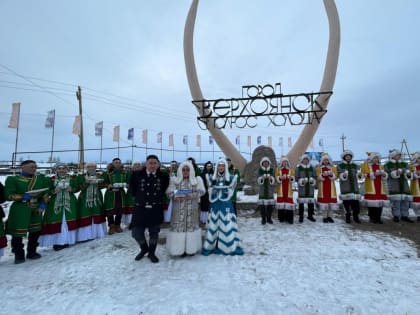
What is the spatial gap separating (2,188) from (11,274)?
45.7 inches

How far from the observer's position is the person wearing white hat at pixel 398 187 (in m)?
4.96

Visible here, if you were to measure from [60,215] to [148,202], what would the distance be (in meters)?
1.83

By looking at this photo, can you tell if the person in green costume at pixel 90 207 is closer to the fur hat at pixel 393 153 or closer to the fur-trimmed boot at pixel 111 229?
the fur-trimmed boot at pixel 111 229

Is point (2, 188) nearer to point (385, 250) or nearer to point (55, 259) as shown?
point (55, 259)

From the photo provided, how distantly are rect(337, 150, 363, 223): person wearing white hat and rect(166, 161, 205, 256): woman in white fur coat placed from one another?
3471 mm

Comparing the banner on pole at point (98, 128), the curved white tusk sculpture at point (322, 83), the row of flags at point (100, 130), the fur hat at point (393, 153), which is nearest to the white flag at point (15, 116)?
the row of flags at point (100, 130)

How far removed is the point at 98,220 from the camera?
14.1ft

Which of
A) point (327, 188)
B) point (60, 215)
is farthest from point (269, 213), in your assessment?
point (60, 215)

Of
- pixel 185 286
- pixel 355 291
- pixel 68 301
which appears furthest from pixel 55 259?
pixel 355 291

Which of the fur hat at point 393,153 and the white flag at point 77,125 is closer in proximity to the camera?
the fur hat at point 393,153

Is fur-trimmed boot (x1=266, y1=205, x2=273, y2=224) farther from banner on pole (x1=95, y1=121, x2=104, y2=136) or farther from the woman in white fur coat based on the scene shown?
banner on pole (x1=95, y1=121, x2=104, y2=136)

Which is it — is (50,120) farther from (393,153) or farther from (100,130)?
A: (393,153)

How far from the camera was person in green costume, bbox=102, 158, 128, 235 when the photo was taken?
178 inches

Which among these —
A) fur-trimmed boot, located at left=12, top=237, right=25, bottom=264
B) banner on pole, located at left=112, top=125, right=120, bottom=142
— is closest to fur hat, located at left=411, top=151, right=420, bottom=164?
fur-trimmed boot, located at left=12, top=237, right=25, bottom=264
